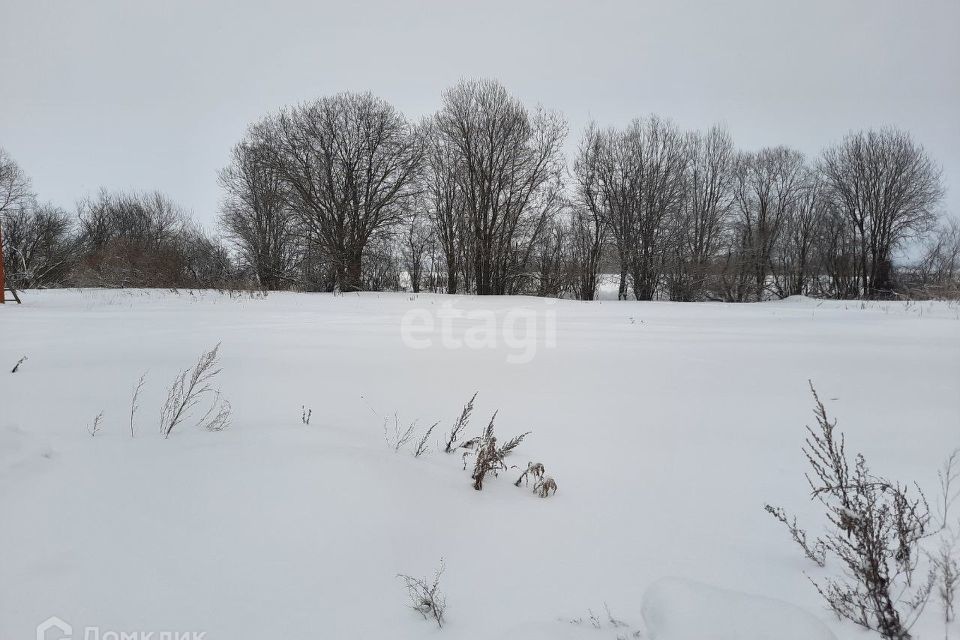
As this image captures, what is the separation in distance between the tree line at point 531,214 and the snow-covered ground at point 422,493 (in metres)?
15.3

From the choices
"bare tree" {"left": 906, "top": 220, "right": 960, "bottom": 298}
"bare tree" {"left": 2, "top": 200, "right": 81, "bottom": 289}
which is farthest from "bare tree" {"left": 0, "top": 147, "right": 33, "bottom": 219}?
"bare tree" {"left": 906, "top": 220, "right": 960, "bottom": 298}

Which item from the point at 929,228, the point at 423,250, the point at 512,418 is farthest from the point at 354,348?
the point at 929,228

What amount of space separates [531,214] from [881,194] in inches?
838

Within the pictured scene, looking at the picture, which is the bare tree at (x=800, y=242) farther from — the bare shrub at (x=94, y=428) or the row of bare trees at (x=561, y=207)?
the bare shrub at (x=94, y=428)

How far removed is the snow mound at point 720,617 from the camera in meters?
1.27

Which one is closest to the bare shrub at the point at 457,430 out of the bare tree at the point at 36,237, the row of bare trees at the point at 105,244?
the row of bare trees at the point at 105,244

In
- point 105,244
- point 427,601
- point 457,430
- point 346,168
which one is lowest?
point 427,601

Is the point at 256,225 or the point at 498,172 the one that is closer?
the point at 498,172

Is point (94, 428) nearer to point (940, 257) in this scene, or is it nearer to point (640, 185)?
point (640, 185)

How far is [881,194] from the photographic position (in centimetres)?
2386

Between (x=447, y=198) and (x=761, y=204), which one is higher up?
(x=761, y=204)

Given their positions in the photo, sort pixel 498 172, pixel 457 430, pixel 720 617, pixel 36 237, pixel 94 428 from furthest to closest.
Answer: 1. pixel 36 237
2. pixel 498 172
3. pixel 457 430
4. pixel 94 428
5. pixel 720 617

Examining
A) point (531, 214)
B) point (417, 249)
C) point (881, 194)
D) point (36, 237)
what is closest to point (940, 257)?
point (881, 194)

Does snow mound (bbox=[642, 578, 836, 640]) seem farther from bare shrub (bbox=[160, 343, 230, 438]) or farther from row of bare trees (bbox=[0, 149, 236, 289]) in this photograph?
row of bare trees (bbox=[0, 149, 236, 289])
